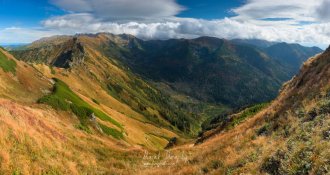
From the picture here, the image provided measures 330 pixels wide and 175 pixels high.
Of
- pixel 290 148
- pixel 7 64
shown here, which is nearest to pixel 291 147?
pixel 290 148

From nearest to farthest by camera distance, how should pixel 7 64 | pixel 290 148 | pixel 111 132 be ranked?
pixel 290 148 < pixel 7 64 < pixel 111 132

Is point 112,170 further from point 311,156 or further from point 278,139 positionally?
point 311,156

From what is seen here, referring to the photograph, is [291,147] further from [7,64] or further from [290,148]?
[7,64]

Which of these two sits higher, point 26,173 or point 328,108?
point 328,108

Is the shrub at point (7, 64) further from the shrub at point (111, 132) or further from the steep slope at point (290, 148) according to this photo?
the steep slope at point (290, 148)

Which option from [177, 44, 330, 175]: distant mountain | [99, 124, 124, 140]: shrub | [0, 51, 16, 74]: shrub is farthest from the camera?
[99, 124, 124, 140]: shrub

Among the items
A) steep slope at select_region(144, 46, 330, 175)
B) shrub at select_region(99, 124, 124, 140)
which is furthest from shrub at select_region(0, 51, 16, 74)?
steep slope at select_region(144, 46, 330, 175)


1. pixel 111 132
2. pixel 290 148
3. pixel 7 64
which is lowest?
pixel 111 132

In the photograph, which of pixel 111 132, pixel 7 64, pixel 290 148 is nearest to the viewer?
pixel 290 148

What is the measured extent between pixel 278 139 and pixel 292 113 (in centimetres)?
464

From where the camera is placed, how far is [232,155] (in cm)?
2128

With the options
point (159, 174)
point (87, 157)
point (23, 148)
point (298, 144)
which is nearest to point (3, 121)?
point (23, 148)

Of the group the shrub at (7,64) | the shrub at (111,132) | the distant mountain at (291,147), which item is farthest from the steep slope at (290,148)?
the shrub at (7,64)

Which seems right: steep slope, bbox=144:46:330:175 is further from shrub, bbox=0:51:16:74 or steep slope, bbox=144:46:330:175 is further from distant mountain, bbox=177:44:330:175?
shrub, bbox=0:51:16:74
